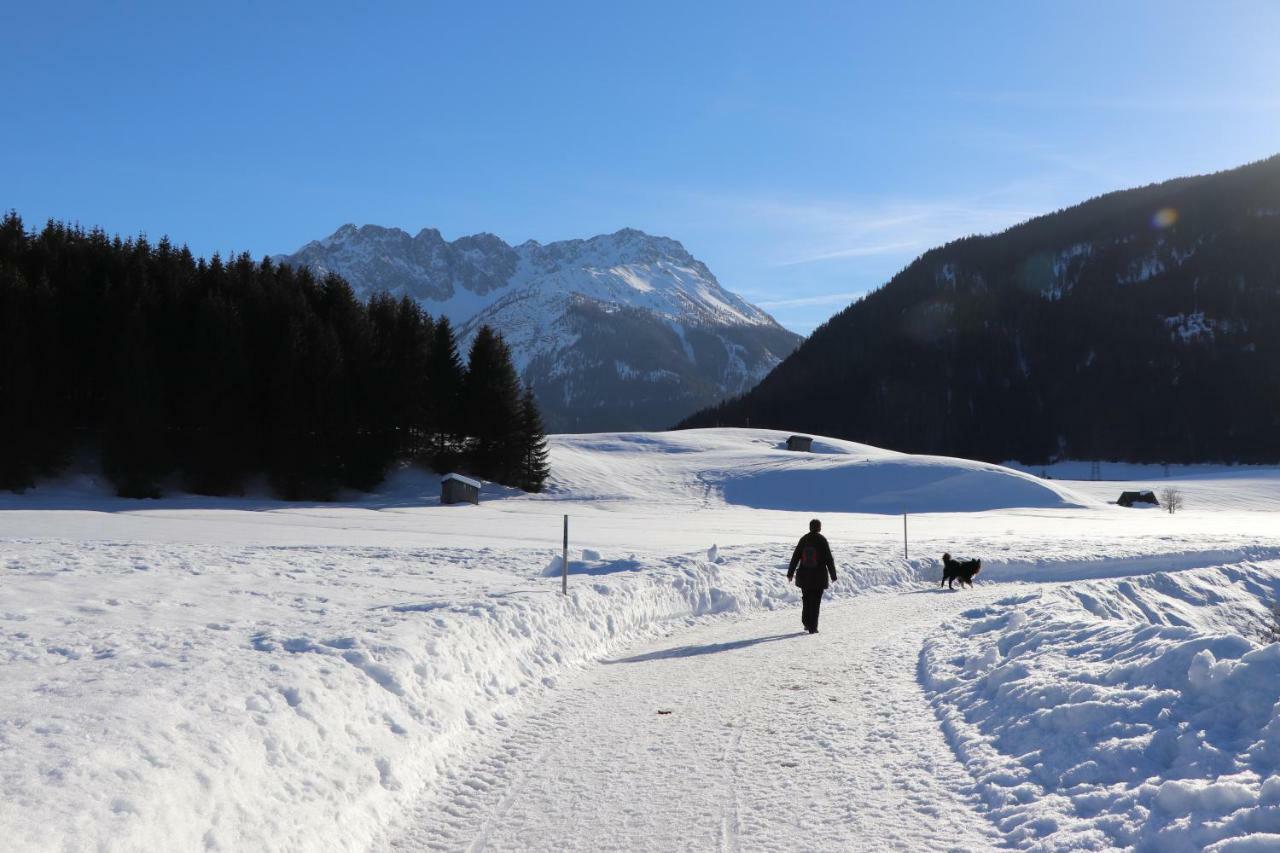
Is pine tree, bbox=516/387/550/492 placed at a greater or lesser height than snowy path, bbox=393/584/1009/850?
greater

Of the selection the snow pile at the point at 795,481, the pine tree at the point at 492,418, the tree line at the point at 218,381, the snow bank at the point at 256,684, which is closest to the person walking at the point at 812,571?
the snow bank at the point at 256,684

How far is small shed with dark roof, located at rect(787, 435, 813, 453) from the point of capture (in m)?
80.1

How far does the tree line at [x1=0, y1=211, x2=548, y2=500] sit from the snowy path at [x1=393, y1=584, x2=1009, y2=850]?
38.4 m

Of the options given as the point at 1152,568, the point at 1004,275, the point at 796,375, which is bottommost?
the point at 1152,568

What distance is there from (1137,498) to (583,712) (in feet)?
261

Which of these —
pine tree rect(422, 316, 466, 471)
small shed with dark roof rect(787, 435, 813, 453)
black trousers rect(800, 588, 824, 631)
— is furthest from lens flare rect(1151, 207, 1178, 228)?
black trousers rect(800, 588, 824, 631)

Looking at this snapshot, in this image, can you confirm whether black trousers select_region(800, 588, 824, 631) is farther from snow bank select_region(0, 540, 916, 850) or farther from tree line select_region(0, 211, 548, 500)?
tree line select_region(0, 211, 548, 500)

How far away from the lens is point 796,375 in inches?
7234

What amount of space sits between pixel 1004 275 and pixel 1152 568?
177 m

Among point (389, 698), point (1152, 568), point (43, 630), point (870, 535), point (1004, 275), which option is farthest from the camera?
point (1004, 275)

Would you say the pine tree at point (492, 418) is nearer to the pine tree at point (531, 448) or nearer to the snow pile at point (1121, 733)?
the pine tree at point (531, 448)

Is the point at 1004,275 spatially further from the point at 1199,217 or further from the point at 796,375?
the point at 796,375

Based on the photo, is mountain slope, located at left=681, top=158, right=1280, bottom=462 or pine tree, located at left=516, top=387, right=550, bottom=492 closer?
pine tree, located at left=516, top=387, right=550, bottom=492

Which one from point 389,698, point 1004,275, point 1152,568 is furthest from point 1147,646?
point 1004,275
